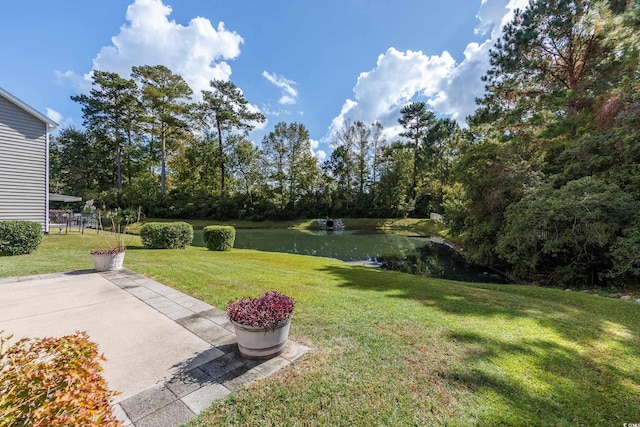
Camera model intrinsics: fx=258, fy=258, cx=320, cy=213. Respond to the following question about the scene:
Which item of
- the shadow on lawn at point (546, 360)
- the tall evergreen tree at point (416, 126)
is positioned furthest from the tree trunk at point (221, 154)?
the shadow on lawn at point (546, 360)

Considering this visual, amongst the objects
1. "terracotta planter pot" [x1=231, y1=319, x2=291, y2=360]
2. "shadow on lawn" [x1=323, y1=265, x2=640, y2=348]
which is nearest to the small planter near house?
"terracotta planter pot" [x1=231, y1=319, x2=291, y2=360]

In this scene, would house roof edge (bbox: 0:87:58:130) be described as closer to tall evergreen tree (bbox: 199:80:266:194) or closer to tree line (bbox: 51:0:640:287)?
tree line (bbox: 51:0:640:287)

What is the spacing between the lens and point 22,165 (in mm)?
8359

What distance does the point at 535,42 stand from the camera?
A: 32.0 feet

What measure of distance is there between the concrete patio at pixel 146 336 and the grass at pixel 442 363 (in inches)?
8.4

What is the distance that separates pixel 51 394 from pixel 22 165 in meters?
11.5

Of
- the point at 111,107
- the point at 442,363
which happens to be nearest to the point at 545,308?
the point at 442,363

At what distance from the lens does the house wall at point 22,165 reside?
8047mm

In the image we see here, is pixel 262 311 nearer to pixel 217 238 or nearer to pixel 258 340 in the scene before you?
pixel 258 340

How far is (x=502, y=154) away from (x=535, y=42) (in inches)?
169

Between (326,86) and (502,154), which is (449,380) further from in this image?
(326,86)

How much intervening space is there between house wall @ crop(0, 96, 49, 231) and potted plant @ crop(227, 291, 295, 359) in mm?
10673

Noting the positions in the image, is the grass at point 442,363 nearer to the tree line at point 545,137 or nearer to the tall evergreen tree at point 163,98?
the tree line at point 545,137

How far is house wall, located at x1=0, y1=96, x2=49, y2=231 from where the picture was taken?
26.4ft
